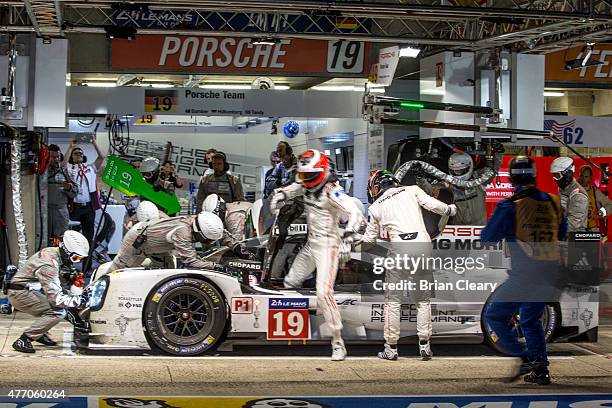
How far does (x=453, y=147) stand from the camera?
12953mm

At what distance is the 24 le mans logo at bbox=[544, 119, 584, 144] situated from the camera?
15.1 metres

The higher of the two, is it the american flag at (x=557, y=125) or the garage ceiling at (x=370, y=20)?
the garage ceiling at (x=370, y=20)

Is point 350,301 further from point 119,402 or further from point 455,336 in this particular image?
point 119,402

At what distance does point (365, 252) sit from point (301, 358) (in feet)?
3.27

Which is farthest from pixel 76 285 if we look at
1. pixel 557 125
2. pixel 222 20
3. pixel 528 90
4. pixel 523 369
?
pixel 557 125

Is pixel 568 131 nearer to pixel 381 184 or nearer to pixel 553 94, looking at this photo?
pixel 553 94

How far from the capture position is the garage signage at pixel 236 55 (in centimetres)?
1398

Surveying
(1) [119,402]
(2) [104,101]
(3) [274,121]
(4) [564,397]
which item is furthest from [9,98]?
(4) [564,397]

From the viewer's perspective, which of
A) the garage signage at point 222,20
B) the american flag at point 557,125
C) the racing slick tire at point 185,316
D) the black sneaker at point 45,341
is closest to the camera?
the racing slick tire at point 185,316

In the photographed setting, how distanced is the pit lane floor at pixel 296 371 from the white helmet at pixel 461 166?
3.43m

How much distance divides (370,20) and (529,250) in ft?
25.4

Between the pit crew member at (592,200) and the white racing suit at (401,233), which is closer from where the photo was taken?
the white racing suit at (401,233)

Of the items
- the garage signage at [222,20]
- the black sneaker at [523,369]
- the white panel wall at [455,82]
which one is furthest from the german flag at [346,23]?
the black sneaker at [523,369]

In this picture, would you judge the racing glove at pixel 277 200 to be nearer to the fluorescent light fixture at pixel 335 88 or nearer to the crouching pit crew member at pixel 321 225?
the crouching pit crew member at pixel 321 225
